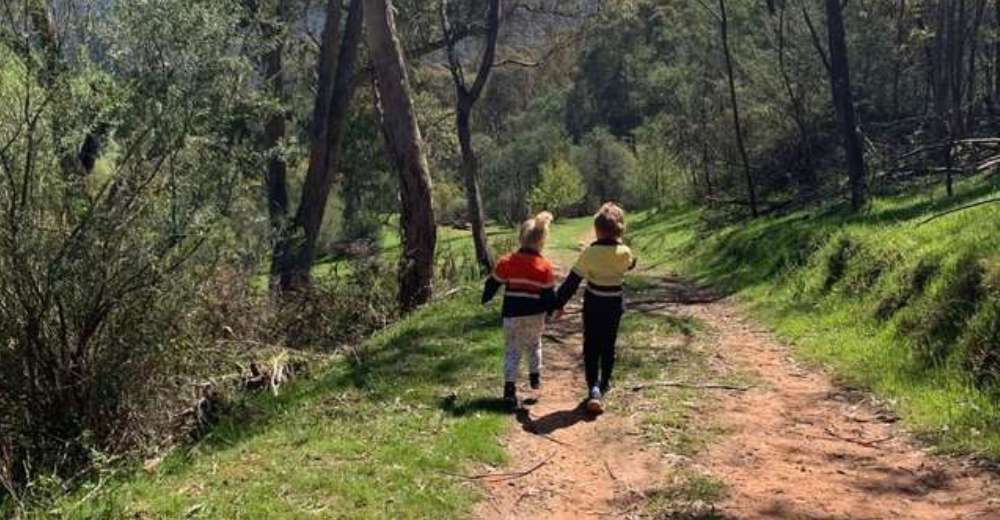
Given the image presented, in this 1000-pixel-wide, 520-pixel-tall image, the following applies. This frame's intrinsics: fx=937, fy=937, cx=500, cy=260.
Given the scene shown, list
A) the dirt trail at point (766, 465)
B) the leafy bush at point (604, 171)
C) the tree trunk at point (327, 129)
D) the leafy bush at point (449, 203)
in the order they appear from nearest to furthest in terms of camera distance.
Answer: the dirt trail at point (766, 465) < the tree trunk at point (327, 129) < the leafy bush at point (449, 203) < the leafy bush at point (604, 171)

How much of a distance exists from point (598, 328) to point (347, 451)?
2.40 metres

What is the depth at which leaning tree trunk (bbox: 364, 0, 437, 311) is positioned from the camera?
1327cm

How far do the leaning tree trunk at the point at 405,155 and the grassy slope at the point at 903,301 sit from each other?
4806mm

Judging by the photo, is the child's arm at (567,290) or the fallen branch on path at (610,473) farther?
the child's arm at (567,290)

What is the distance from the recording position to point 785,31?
2769 centimetres

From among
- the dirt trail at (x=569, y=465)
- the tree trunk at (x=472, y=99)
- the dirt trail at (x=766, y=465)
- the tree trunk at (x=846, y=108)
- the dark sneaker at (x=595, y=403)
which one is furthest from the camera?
the tree trunk at (x=472, y=99)

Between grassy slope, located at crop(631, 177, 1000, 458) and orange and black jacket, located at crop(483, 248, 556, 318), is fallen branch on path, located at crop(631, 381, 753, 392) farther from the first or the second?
orange and black jacket, located at crop(483, 248, 556, 318)

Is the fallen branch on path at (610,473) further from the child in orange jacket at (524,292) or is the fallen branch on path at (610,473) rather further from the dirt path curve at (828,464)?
the child in orange jacket at (524,292)

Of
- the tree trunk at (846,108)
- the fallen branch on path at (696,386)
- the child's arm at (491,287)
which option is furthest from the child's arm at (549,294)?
the tree trunk at (846,108)

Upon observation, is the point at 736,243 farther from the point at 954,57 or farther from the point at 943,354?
the point at 943,354

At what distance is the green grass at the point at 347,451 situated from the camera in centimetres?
549

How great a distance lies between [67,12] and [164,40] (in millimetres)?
742

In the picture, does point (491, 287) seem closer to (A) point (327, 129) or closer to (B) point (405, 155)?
(B) point (405, 155)

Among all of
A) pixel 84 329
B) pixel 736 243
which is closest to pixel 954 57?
pixel 736 243
